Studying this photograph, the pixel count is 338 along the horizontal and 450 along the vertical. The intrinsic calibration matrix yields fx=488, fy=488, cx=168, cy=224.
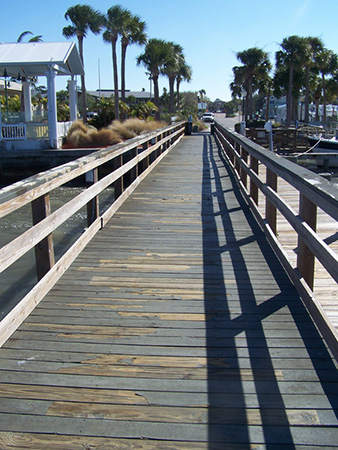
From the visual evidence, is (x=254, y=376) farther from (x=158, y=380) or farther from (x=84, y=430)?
(x=84, y=430)

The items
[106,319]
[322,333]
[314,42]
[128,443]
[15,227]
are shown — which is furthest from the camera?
[314,42]

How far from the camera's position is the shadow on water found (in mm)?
2449

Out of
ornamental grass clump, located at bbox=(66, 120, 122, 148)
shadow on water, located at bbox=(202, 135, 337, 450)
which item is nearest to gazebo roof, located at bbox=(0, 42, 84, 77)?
ornamental grass clump, located at bbox=(66, 120, 122, 148)

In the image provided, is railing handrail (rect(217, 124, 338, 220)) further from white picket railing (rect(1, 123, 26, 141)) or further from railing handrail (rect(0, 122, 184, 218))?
white picket railing (rect(1, 123, 26, 141))

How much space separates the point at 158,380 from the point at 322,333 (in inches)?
46.9

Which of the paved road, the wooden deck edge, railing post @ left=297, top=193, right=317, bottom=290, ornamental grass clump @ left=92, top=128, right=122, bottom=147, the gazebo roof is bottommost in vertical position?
the wooden deck edge

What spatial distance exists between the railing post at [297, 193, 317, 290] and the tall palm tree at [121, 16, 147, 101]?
4013 cm

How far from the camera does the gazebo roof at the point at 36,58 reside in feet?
67.3

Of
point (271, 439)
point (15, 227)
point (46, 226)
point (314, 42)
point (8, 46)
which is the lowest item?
point (15, 227)

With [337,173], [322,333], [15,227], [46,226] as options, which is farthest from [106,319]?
[337,173]

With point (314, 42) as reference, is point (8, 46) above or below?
below

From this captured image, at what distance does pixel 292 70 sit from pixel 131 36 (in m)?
22.9

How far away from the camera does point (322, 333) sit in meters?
3.28

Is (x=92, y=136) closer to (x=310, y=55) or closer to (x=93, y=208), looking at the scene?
(x=93, y=208)
